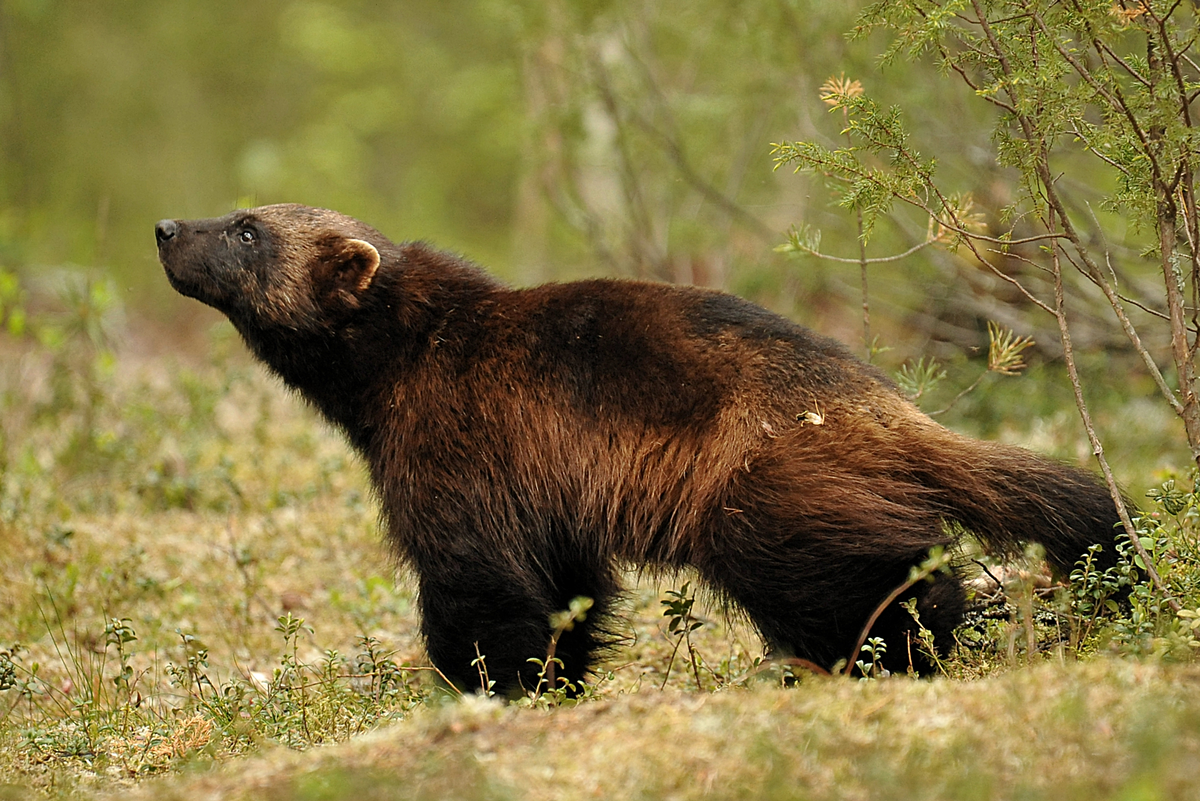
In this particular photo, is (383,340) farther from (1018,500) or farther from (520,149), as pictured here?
(520,149)

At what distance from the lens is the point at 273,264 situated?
207 inches

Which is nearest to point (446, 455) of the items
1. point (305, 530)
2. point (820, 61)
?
point (305, 530)

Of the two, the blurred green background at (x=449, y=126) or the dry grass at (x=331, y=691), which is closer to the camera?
the dry grass at (x=331, y=691)

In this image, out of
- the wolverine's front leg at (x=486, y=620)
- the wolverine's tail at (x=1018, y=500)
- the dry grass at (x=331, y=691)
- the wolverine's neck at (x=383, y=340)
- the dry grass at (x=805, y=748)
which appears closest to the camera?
the dry grass at (x=805, y=748)

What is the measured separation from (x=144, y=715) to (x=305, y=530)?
2.50 metres

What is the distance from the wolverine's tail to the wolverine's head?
2.59 meters

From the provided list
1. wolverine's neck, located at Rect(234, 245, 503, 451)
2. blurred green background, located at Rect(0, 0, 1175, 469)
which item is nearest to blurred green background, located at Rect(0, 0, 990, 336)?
blurred green background, located at Rect(0, 0, 1175, 469)

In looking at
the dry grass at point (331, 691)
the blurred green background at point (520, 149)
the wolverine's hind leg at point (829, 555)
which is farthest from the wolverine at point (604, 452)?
the blurred green background at point (520, 149)

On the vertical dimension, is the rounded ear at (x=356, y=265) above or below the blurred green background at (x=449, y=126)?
below

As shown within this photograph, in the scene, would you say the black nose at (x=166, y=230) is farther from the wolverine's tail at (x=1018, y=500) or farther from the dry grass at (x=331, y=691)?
the wolverine's tail at (x=1018, y=500)

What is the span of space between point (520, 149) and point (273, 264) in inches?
311

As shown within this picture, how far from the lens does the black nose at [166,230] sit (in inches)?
209

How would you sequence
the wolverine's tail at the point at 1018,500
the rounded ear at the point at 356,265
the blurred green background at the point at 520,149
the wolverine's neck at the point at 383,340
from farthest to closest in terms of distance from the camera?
the blurred green background at the point at 520,149 < the rounded ear at the point at 356,265 < the wolverine's neck at the point at 383,340 < the wolverine's tail at the point at 1018,500

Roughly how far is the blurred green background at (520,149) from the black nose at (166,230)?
3.24ft
